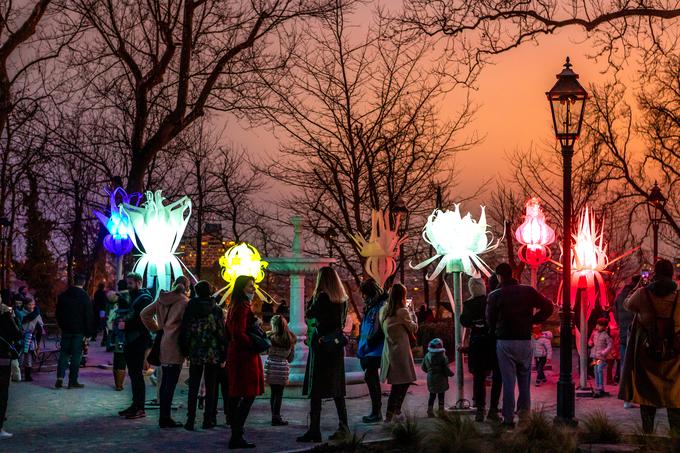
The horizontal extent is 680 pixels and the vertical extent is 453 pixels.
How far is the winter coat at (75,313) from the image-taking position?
706 inches

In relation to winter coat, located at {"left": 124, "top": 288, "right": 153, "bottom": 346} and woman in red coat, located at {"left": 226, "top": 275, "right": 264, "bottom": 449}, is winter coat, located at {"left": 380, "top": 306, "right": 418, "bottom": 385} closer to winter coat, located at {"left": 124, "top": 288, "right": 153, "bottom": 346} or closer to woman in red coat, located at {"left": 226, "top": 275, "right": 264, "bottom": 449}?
woman in red coat, located at {"left": 226, "top": 275, "right": 264, "bottom": 449}

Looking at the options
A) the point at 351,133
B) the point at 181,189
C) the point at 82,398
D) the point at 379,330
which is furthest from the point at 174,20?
the point at 181,189

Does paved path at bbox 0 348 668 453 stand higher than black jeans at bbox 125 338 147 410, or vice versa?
black jeans at bbox 125 338 147 410

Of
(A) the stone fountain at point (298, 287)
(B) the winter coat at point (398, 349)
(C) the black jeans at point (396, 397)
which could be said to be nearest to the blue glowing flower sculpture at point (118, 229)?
(A) the stone fountain at point (298, 287)

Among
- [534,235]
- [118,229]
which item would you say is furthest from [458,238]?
[118,229]

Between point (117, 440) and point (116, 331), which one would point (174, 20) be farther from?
point (117, 440)

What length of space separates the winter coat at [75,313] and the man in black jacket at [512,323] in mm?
8153

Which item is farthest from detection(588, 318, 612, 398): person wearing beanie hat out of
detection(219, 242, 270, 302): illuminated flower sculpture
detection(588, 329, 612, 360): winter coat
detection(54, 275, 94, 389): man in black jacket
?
detection(54, 275, 94, 389): man in black jacket

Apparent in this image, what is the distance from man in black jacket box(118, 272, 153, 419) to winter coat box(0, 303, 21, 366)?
2.24 m

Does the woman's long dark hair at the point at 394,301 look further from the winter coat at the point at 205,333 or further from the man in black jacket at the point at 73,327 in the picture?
the man in black jacket at the point at 73,327

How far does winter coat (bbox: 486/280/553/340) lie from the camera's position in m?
12.2

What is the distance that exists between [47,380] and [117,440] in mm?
8002

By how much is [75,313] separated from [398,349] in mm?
6874

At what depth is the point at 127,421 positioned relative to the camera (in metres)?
13.5
